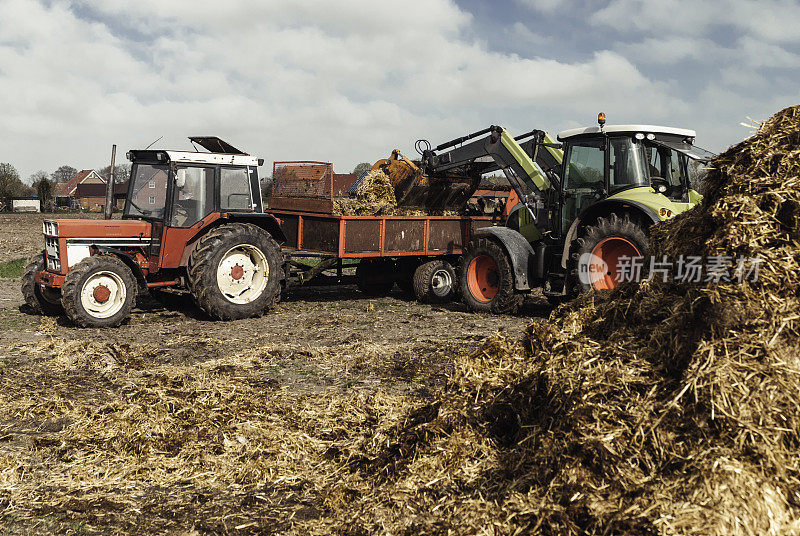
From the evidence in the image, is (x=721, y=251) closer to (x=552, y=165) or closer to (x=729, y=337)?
(x=729, y=337)

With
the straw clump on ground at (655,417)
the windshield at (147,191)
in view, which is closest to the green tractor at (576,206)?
the straw clump on ground at (655,417)

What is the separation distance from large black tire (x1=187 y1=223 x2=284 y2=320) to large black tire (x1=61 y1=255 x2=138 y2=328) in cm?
89

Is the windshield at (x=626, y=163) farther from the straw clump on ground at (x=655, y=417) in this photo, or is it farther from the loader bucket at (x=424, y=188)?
the straw clump on ground at (x=655, y=417)

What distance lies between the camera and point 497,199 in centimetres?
1342

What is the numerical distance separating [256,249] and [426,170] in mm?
4054

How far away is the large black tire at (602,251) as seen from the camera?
9055mm

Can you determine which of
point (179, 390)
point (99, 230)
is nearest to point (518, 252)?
point (179, 390)

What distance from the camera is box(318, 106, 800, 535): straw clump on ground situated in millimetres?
3150

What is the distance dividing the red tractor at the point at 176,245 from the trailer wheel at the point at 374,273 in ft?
6.83

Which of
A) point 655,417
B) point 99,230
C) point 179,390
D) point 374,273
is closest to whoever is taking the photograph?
point 655,417

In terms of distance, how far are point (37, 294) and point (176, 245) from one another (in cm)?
216

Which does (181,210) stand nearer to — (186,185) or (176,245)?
(186,185)

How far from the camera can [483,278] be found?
1121cm

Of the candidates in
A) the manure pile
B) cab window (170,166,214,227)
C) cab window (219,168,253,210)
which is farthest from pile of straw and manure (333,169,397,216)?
cab window (170,166,214,227)
